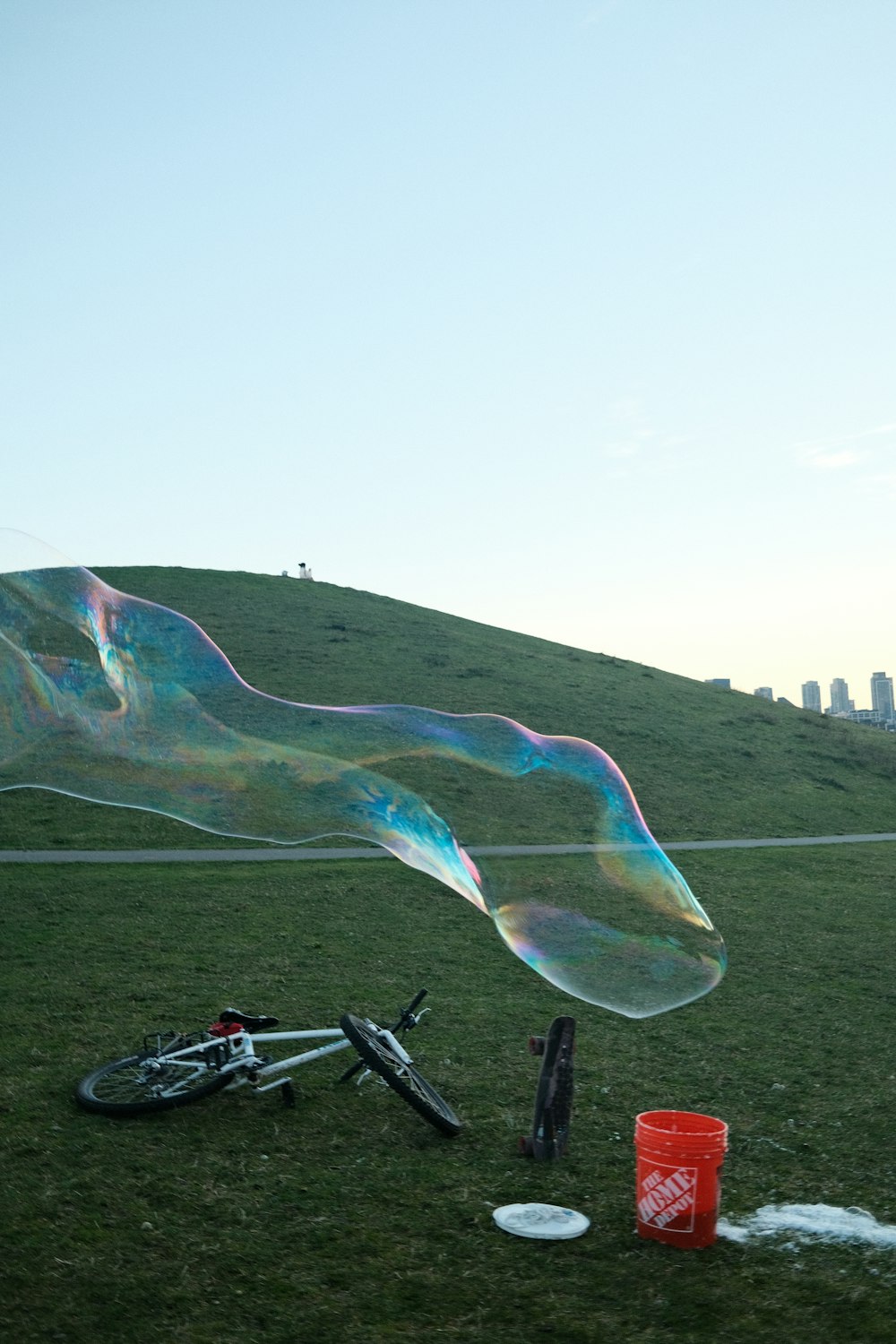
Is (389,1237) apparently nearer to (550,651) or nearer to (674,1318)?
(674,1318)

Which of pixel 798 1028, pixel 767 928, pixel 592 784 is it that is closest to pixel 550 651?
pixel 767 928

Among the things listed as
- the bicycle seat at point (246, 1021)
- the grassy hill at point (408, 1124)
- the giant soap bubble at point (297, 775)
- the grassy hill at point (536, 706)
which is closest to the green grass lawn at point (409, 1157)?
the grassy hill at point (408, 1124)

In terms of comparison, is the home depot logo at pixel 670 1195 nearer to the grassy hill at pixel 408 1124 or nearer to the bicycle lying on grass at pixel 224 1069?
the grassy hill at pixel 408 1124

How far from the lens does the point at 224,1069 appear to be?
5305mm

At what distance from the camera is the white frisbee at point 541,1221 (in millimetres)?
4102

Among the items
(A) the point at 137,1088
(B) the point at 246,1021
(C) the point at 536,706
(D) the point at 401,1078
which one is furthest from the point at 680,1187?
(C) the point at 536,706

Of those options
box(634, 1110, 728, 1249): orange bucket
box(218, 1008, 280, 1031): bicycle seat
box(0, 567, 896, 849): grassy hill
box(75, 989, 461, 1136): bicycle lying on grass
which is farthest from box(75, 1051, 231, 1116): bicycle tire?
box(0, 567, 896, 849): grassy hill

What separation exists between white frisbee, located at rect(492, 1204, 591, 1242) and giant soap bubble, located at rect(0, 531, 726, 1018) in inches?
31.3

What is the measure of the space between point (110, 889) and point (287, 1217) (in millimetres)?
7693

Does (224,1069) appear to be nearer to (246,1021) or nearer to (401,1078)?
(246,1021)

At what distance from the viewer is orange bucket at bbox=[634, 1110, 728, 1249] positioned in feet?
13.2

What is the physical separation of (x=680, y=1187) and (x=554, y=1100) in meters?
0.90

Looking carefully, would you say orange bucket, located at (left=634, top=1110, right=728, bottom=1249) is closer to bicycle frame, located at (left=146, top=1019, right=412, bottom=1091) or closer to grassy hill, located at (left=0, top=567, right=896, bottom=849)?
bicycle frame, located at (left=146, top=1019, right=412, bottom=1091)

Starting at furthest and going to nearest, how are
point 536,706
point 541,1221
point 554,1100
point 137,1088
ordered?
point 536,706 → point 137,1088 → point 554,1100 → point 541,1221
